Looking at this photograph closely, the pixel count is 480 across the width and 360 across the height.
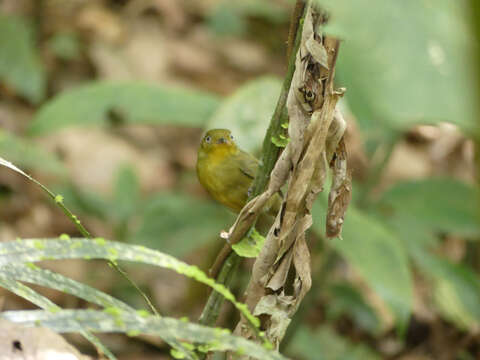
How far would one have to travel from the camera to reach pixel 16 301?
3.46 metres

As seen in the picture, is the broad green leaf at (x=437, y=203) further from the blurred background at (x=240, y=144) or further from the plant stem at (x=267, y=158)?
the plant stem at (x=267, y=158)

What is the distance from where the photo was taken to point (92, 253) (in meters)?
1.08

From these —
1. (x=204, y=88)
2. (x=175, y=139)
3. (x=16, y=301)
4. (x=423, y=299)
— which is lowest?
(x=16, y=301)

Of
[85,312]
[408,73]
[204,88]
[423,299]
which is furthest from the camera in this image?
[204,88]

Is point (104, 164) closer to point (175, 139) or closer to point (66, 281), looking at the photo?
point (175, 139)

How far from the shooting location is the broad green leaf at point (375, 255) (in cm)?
245

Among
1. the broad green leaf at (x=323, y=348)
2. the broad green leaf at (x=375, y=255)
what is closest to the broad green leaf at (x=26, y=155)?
the broad green leaf at (x=375, y=255)

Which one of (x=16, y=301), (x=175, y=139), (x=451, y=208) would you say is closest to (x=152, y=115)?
(x=16, y=301)

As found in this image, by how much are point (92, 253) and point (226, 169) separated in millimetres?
1522

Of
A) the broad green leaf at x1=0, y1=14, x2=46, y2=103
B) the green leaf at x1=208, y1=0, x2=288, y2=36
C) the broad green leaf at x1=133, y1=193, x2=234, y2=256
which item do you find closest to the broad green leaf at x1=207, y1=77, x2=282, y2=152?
the broad green leaf at x1=133, y1=193, x2=234, y2=256

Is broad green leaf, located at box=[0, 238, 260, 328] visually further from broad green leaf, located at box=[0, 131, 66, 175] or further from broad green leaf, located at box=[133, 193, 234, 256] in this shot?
broad green leaf, located at box=[133, 193, 234, 256]

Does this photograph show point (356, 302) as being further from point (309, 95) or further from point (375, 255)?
point (309, 95)

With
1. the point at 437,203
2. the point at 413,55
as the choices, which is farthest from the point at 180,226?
the point at 413,55

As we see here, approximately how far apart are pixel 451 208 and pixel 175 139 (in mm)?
2922
